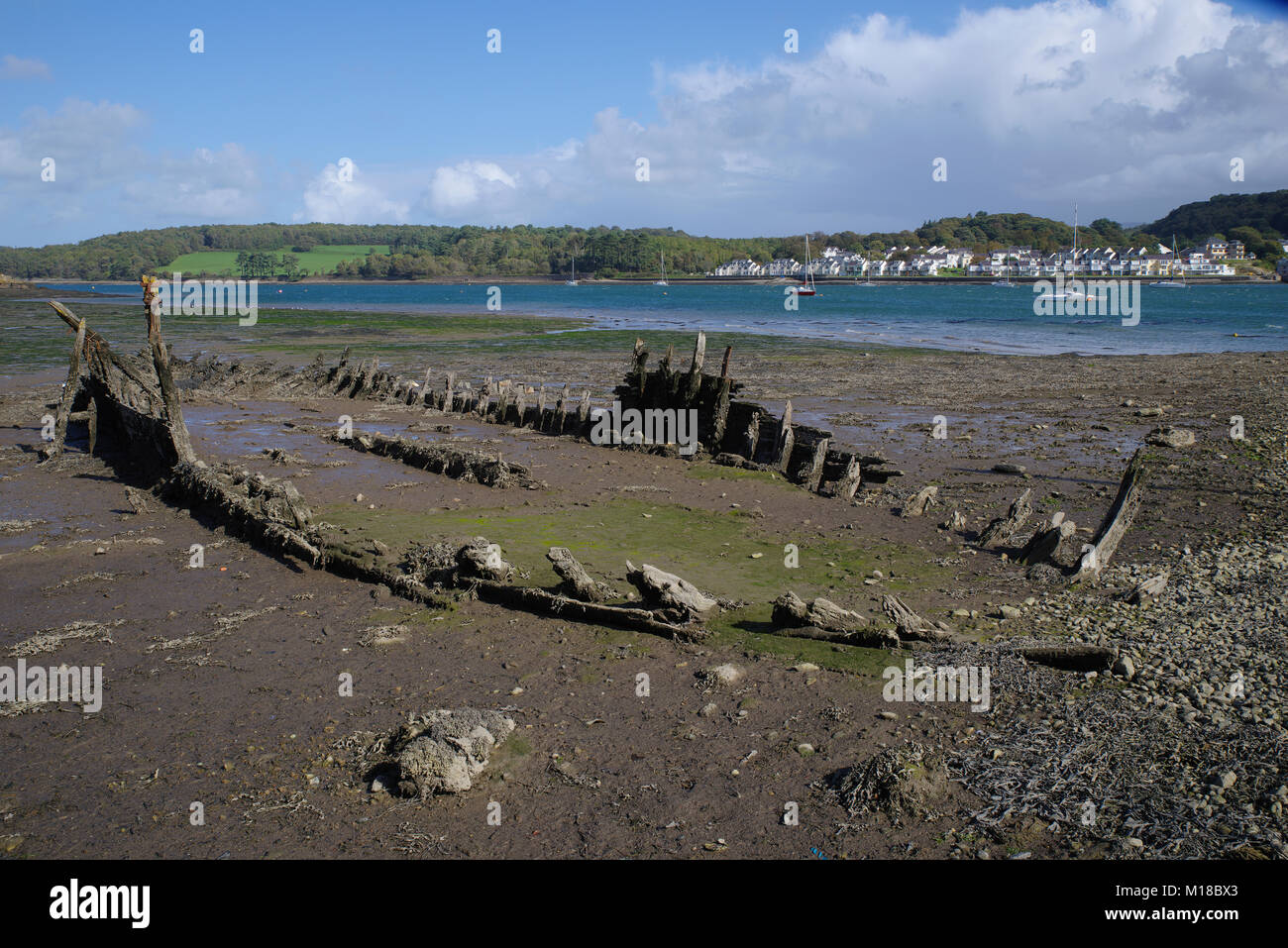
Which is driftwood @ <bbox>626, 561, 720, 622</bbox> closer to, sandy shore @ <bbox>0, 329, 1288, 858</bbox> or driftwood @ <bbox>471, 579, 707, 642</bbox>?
driftwood @ <bbox>471, 579, 707, 642</bbox>

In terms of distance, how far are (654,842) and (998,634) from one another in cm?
479

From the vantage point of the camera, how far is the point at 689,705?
7484 millimetres

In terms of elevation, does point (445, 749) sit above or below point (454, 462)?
below

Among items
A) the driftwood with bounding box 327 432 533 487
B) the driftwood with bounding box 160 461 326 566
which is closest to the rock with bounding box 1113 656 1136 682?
the driftwood with bounding box 160 461 326 566

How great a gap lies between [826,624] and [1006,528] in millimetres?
4634

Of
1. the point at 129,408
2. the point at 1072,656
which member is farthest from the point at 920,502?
the point at 129,408

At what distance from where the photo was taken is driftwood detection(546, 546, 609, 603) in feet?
31.2

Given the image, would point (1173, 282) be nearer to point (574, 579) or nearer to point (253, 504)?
point (574, 579)

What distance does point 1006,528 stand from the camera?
39.0ft

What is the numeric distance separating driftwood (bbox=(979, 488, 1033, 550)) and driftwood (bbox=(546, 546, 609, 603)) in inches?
228
